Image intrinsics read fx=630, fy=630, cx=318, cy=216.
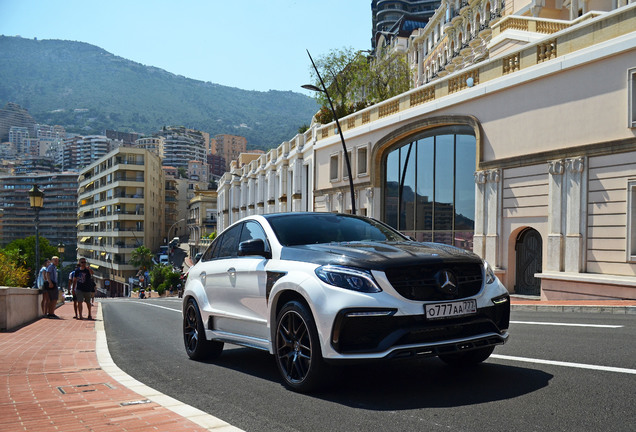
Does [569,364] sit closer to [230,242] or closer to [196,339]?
[230,242]

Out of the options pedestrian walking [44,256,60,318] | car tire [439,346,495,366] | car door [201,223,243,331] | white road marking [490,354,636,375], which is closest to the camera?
white road marking [490,354,636,375]

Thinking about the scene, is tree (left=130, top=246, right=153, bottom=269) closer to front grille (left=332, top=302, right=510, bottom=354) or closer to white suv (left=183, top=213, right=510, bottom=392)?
white suv (left=183, top=213, right=510, bottom=392)

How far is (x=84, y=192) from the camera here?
480 feet

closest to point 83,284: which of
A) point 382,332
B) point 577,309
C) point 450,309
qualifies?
point 577,309

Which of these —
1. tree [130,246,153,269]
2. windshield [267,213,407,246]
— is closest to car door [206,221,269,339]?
windshield [267,213,407,246]

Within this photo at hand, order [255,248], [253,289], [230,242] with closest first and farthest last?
[255,248], [253,289], [230,242]

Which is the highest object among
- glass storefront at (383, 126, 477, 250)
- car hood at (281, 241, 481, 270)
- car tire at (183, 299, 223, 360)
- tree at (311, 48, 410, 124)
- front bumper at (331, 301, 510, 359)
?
tree at (311, 48, 410, 124)

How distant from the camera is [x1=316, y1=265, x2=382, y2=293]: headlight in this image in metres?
5.12

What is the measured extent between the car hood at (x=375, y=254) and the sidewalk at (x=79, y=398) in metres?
1.65

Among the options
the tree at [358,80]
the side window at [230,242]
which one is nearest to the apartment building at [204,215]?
the tree at [358,80]

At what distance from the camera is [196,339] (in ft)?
26.0

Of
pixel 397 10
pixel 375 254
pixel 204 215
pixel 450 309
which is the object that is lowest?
pixel 450 309

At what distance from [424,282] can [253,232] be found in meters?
2.52

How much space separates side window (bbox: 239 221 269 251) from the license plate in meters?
2.11
